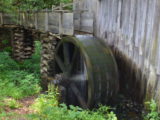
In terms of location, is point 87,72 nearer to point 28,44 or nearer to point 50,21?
point 50,21

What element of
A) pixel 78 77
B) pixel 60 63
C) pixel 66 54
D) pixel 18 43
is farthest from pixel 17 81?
pixel 18 43

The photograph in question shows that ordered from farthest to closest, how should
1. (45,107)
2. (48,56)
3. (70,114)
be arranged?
(48,56)
(45,107)
(70,114)

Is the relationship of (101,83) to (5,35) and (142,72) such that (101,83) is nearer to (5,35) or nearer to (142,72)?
(142,72)

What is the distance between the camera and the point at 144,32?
467 cm

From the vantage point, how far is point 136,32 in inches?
196

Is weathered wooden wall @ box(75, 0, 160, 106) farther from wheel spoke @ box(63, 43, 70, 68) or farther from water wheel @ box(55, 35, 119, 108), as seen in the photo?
wheel spoke @ box(63, 43, 70, 68)

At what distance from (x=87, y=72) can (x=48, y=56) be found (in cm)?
414

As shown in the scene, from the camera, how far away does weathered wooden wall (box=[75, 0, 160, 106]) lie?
434 centimetres

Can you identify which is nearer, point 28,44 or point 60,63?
point 60,63

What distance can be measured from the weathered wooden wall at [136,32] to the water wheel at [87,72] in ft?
1.51

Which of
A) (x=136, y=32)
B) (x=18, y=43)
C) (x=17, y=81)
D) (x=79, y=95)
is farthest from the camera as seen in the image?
(x=18, y=43)

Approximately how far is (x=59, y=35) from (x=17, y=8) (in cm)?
655

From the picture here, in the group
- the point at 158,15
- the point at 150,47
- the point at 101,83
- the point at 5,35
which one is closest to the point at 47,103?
the point at 101,83

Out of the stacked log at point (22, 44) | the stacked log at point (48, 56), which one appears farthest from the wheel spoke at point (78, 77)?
the stacked log at point (22, 44)
